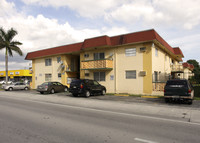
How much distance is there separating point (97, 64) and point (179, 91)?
10.5 m

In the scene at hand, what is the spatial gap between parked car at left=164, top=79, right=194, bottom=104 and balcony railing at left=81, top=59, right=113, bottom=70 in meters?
8.33

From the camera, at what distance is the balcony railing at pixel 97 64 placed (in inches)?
750

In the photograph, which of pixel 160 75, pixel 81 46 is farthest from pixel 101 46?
pixel 160 75

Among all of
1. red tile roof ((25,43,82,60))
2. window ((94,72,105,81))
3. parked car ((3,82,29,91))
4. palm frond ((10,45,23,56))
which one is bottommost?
parked car ((3,82,29,91))

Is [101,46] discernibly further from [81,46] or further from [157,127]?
[157,127]

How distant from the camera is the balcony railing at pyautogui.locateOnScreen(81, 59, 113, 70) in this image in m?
19.1

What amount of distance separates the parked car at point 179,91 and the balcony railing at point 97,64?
8.33 metres

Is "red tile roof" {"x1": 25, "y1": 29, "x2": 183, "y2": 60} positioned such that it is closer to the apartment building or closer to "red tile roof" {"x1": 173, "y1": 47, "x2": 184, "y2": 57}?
the apartment building

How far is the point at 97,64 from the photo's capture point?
64.8 feet

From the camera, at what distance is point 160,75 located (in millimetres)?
20156

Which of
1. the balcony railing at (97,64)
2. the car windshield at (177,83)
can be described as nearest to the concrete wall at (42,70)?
the balcony railing at (97,64)

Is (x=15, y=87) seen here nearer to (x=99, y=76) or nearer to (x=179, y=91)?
(x=99, y=76)

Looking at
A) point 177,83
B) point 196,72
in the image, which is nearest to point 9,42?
point 177,83

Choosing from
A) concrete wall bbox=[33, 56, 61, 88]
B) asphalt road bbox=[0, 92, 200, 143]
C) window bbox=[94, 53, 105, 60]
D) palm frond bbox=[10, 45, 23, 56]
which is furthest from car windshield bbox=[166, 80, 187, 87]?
palm frond bbox=[10, 45, 23, 56]
